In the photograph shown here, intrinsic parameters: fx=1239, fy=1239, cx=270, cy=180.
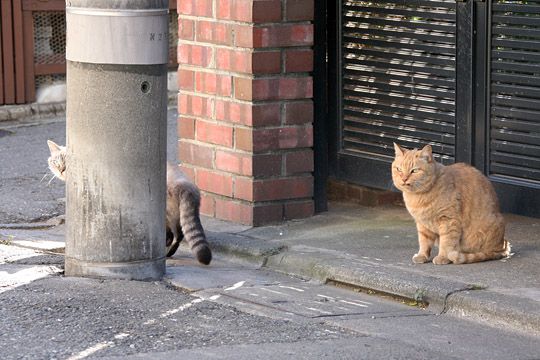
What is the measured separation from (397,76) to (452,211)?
1.44 m

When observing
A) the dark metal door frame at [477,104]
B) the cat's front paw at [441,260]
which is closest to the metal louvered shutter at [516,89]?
the dark metal door frame at [477,104]

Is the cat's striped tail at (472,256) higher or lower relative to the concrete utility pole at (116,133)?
lower

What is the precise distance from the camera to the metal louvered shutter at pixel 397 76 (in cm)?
796

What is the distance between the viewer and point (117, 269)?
678 cm

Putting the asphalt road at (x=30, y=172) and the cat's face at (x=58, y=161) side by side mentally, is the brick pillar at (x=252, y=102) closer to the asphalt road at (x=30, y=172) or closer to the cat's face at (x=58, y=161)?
the cat's face at (x=58, y=161)

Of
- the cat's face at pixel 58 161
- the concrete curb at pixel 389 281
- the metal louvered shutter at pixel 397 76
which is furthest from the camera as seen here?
the cat's face at pixel 58 161

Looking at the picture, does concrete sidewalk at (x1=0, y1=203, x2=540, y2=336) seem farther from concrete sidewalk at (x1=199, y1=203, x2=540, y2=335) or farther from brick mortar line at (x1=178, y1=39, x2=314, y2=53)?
brick mortar line at (x1=178, y1=39, x2=314, y2=53)

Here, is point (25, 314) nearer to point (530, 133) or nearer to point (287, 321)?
point (287, 321)

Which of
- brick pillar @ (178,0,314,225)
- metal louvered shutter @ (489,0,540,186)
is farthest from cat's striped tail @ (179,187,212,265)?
metal louvered shutter @ (489,0,540,186)

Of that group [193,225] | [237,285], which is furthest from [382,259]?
[193,225]

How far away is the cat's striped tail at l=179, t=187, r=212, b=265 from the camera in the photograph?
7266 millimetres

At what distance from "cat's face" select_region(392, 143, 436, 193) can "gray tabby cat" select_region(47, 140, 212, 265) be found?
4.02ft

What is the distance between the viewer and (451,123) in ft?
26.2

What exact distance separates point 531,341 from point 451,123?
2397 mm
